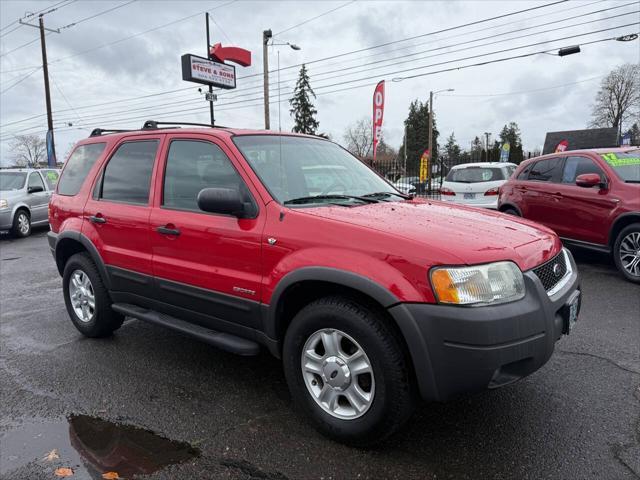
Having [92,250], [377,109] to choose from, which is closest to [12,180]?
[92,250]

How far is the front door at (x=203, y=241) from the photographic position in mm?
3023

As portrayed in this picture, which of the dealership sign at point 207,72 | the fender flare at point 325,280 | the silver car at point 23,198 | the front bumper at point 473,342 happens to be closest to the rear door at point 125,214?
the fender flare at point 325,280

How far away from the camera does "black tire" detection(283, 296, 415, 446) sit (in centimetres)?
245

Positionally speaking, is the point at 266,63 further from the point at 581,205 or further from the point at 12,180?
the point at 581,205

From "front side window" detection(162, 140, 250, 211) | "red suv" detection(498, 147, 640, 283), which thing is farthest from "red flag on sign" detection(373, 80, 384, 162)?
"front side window" detection(162, 140, 250, 211)

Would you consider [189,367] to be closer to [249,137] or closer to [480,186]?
[249,137]

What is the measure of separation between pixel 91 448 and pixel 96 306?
1796mm

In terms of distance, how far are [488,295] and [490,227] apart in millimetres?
685

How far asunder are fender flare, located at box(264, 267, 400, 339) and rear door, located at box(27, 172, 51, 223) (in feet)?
37.9

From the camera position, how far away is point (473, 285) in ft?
7.68

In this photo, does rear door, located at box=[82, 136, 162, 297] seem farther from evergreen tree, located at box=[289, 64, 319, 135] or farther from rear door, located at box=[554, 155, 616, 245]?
evergreen tree, located at box=[289, 64, 319, 135]

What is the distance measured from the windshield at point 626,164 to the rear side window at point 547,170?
73 centimetres

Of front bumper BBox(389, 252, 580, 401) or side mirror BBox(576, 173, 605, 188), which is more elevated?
side mirror BBox(576, 173, 605, 188)

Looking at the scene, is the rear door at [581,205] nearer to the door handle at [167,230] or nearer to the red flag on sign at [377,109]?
the door handle at [167,230]
